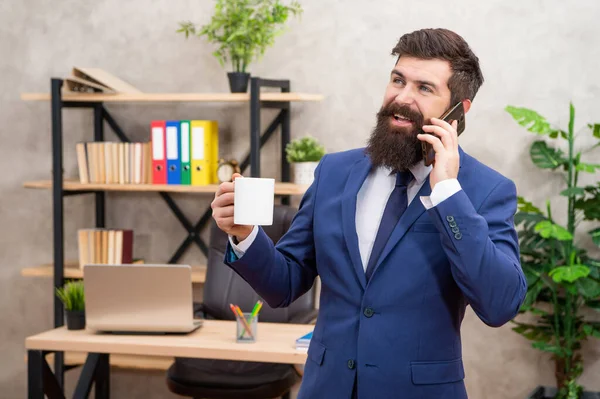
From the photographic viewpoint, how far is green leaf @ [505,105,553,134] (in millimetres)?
3465

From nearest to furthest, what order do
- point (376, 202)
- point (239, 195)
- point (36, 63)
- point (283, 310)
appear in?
point (239, 195) < point (376, 202) < point (283, 310) < point (36, 63)

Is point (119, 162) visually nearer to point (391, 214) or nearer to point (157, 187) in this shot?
point (157, 187)

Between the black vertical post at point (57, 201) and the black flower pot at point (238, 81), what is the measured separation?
0.81 meters

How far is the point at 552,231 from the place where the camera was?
341 cm

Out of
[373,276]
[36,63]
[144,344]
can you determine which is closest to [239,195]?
[373,276]

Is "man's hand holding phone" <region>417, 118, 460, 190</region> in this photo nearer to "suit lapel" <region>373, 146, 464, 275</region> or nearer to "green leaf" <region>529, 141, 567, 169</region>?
"suit lapel" <region>373, 146, 464, 275</region>

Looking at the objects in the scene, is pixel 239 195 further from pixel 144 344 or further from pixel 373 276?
Result: pixel 144 344

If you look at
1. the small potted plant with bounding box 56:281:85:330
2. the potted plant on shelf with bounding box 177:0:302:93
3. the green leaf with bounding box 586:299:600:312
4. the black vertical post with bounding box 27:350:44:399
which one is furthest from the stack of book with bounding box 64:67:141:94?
the green leaf with bounding box 586:299:600:312

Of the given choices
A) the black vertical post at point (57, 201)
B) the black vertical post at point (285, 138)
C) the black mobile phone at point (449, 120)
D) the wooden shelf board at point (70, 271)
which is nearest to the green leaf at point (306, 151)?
the black vertical post at point (285, 138)

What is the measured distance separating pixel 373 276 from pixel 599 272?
2.34 m

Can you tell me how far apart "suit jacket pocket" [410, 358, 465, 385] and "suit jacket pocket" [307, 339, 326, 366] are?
Answer: 0.18 meters

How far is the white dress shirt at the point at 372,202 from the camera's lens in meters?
1.59

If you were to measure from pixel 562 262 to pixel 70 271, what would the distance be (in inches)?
91.7

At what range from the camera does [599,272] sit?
11.6 feet
